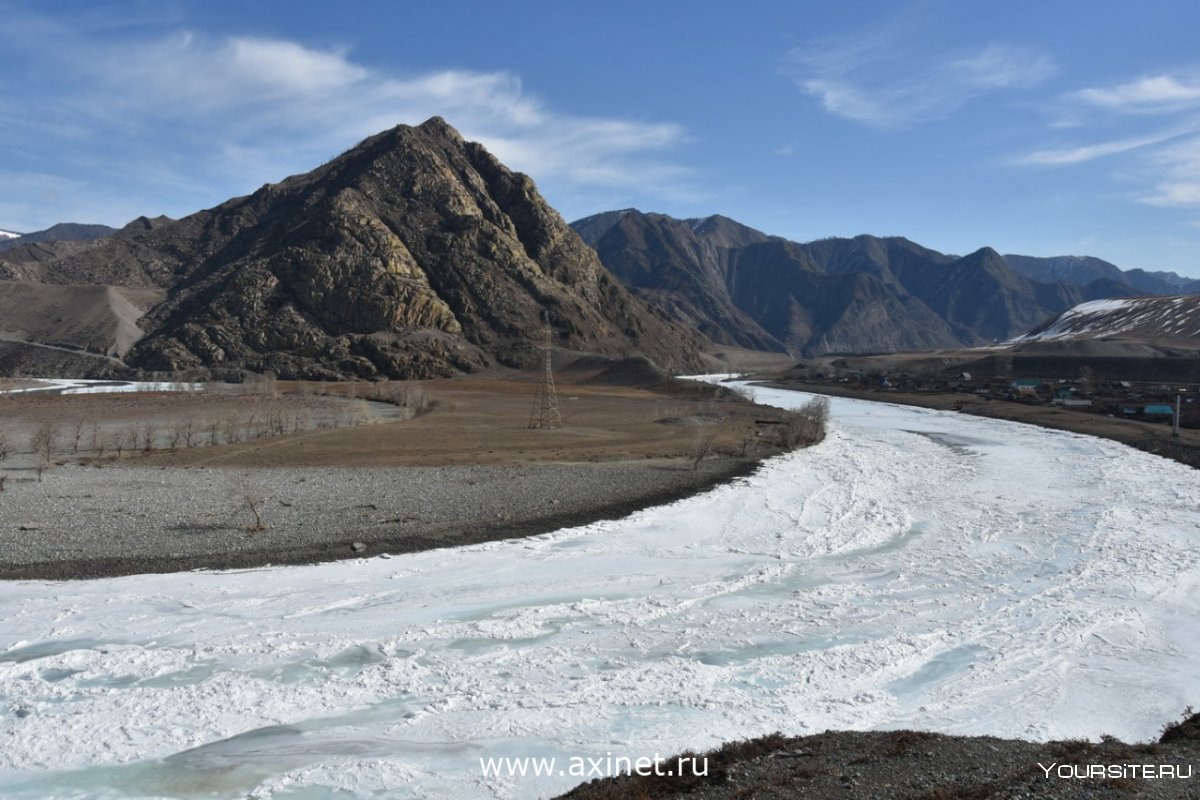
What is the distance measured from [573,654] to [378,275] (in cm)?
9124

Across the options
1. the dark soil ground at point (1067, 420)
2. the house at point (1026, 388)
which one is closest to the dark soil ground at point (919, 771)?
the dark soil ground at point (1067, 420)

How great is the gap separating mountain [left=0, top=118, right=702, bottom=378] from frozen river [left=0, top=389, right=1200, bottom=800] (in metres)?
75.1

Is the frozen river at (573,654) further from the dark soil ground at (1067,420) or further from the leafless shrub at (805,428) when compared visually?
the dark soil ground at (1067,420)

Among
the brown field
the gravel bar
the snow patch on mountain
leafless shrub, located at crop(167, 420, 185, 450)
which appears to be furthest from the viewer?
the snow patch on mountain

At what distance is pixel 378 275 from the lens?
9694cm

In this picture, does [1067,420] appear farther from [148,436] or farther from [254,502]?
[148,436]

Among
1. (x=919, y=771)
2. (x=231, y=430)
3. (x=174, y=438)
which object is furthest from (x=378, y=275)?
(x=919, y=771)

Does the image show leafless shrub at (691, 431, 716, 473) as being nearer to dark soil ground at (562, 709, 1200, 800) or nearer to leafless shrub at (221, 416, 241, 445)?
leafless shrub at (221, 416, 241, 445)

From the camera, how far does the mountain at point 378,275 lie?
90.1 metres

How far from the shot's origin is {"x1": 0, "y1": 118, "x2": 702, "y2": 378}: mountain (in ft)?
296

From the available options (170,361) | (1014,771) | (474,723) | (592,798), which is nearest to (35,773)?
(474,723)

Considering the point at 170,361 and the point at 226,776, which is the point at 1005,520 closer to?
the point at 226,776

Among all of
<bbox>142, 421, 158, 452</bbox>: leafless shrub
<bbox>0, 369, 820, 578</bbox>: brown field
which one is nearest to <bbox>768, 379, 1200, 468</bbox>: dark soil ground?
<bbox>0, 369, 820, 578</bbox>: brown field

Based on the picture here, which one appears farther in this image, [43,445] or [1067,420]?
[1067,420]
